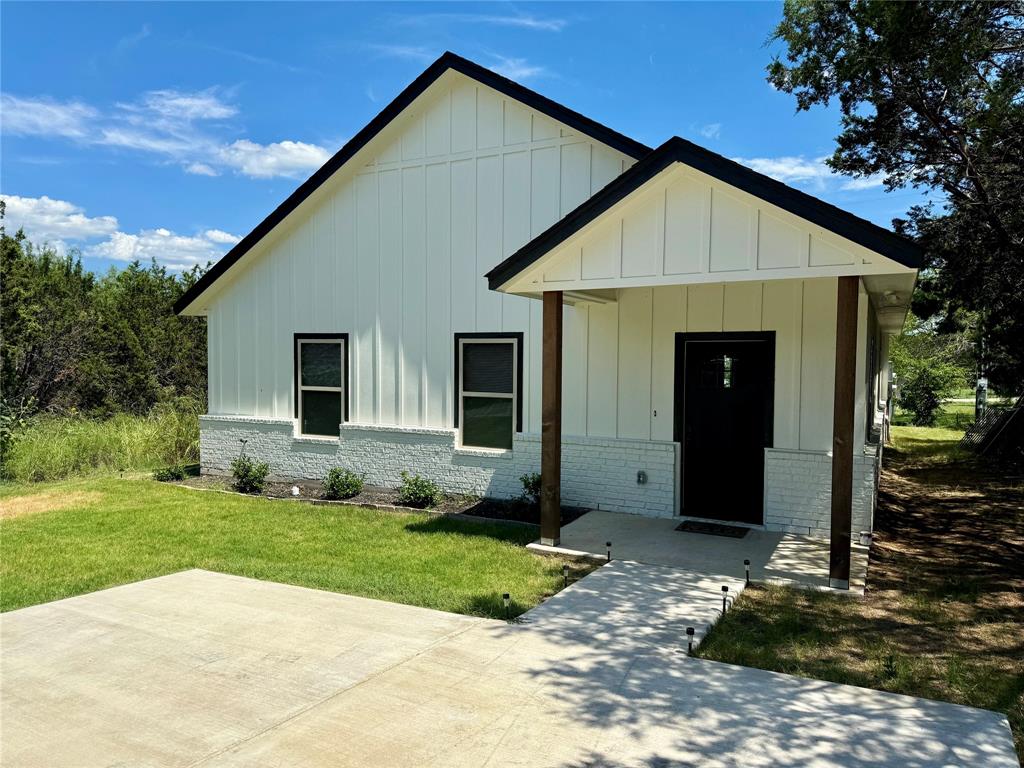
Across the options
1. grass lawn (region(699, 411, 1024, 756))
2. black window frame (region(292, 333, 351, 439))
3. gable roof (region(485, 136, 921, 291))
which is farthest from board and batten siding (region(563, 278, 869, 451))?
black window frame (region(292, 333, 351, 439))

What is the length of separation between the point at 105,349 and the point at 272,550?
1634cm

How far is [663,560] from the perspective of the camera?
7.01 m

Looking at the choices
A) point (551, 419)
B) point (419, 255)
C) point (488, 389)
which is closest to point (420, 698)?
point (551, 419)

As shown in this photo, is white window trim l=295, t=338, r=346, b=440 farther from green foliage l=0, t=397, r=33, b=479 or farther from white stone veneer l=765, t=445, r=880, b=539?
white stone veneer l=765, t=445, r=880, b=539

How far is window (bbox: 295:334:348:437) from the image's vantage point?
11.7 meters

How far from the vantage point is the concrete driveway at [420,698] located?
3.51m

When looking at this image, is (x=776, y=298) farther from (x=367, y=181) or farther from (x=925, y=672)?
(x=367, y=181)

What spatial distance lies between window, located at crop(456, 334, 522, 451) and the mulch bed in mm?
912

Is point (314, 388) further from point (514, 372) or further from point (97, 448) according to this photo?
point (97, 448)

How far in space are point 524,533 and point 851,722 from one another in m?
4.83

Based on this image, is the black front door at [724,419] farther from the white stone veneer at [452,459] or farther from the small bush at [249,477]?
the small bush at [249,477]

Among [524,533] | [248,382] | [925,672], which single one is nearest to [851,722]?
[925,672]

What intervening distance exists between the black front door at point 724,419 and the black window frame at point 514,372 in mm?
2347

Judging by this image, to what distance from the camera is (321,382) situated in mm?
11969
